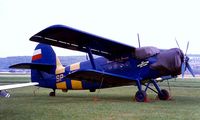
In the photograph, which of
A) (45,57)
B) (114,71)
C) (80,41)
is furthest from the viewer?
(45,57)

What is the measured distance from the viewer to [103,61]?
16.3 m

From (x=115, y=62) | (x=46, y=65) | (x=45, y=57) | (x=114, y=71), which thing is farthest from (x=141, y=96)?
(x=45, y=57)

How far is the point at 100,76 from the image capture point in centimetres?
1448

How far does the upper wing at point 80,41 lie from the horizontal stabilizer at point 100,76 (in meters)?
1.31

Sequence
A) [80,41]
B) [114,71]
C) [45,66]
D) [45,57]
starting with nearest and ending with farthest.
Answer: [80,41] < [114,71] < [45,66] < [45,57]

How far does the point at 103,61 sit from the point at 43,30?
4.50 meters

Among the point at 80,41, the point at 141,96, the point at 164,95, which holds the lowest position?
the point at 164,95

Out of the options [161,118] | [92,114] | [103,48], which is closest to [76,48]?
[103,48]

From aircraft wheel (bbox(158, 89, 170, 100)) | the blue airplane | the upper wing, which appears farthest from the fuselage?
aircraft wheel (bbox(158, 89, 170, 100))

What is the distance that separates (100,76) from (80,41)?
178 centimetres

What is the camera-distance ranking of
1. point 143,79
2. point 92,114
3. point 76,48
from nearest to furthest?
1. point 92,114
2. point 143,79
3. point 76,48

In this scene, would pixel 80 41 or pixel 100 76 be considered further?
pixel 80 41

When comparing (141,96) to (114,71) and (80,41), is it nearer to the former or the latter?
(114,71)

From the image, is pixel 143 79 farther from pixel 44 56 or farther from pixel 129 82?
pixel 44 56
